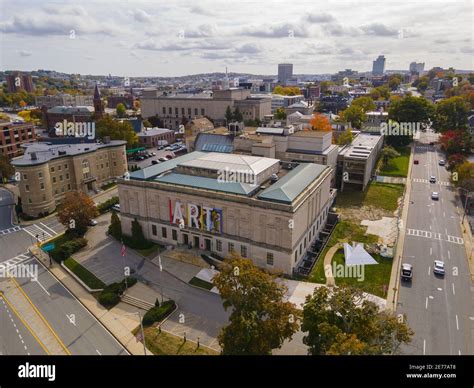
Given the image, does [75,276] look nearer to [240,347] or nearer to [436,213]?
[240,347]

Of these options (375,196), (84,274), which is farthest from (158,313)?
(375,196)

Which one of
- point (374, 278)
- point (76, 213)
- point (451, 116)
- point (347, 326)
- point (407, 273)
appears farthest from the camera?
point (451, 116)

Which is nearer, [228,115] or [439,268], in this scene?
[439,268]

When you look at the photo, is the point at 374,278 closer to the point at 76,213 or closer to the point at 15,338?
the point at 15,338

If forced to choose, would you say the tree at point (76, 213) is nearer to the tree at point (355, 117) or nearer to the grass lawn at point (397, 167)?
the grass lawn at point (397, 167)

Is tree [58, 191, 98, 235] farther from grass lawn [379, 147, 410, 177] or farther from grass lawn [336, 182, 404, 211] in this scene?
grass lawn [379, 147, 410, 177]

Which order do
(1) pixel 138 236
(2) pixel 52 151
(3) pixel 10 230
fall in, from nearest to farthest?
(1) pixel 138 236 → (3) pixel 10 230 → (2) pixel 52 151

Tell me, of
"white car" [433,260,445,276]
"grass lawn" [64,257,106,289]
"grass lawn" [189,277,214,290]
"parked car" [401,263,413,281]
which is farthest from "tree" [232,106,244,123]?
"parked car" [401,263,413,281]

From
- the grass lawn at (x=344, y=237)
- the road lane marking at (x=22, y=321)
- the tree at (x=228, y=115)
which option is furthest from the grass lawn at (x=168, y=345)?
the tree at (x=228, y=115)
